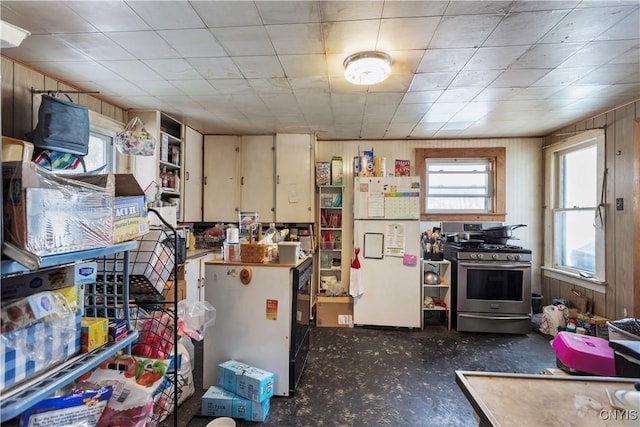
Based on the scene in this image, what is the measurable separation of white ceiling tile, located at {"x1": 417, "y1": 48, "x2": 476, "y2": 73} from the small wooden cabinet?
2204mm

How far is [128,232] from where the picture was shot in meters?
1.16

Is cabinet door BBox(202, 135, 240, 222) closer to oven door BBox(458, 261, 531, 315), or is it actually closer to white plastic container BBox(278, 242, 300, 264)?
white plastic container BBox(278, 242, 300, 264)

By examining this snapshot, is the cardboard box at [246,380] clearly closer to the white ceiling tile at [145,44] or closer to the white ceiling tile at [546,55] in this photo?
the white ceiling tile at [145,44]

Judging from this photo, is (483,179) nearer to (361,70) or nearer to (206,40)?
(361,70)

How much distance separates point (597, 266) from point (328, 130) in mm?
3334

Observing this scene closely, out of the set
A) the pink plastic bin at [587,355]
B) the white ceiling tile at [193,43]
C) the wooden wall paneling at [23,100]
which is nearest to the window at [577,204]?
the pink plastic bin at [587,355]

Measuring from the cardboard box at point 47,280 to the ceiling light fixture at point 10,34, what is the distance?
63cm

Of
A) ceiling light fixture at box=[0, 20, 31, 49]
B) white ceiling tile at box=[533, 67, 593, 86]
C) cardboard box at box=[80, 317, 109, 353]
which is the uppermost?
white ceiling tile at box=[533, 67, 593, 86]

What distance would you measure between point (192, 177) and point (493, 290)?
12.6ft

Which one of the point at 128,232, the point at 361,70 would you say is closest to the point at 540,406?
the point at 128,232

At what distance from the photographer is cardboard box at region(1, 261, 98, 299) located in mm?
893

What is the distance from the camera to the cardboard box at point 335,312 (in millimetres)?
3664

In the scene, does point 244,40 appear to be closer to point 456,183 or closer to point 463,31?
point 463,31

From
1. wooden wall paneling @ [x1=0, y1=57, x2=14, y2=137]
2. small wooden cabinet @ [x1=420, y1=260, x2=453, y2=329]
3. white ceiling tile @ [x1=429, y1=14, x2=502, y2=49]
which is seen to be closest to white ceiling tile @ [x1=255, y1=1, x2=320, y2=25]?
white ceiling tile @ [x1=429, y1=14, x2=502, y2=49]
